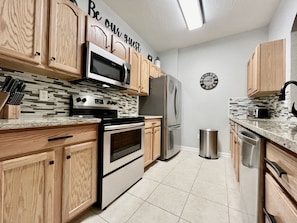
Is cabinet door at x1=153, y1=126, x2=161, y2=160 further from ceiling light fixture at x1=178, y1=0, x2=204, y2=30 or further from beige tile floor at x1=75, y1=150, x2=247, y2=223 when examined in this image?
ceiling light fixture at x1=178, y1=0, x2=204, y2=30

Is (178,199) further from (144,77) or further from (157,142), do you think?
(144,77)

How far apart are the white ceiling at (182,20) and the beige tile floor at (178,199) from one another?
8.47 ft

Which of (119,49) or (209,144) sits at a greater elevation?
(119,49)

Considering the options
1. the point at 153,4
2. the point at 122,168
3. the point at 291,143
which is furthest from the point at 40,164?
the point at 153,4

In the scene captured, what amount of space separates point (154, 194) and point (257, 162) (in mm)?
1189

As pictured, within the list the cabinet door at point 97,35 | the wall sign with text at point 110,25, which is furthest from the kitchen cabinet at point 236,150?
the wall sign with text at point 110,25

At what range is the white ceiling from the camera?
218 centimetres

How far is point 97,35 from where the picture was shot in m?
1.67

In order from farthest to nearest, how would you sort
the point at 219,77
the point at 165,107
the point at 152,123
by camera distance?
the point at 219,77
the point at 165,107
the point at 152,123

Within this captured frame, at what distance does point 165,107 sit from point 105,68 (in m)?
1.39

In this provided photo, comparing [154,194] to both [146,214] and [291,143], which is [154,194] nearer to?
[146,214]

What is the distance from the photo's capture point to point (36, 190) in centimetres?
93

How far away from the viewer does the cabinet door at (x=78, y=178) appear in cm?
111

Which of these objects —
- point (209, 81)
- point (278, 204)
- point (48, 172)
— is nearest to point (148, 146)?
point (48, 172)
